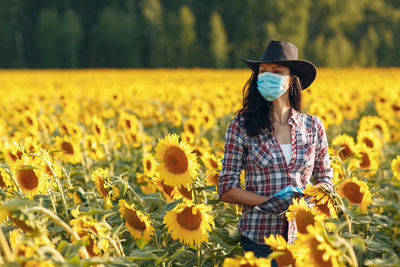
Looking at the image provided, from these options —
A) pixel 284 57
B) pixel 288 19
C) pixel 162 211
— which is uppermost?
pixel 288 19

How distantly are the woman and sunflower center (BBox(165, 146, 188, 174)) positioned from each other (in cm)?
24

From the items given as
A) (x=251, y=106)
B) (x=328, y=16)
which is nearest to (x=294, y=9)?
(x=328, y=16)

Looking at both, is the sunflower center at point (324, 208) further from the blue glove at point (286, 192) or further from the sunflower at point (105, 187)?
the sunflower at point (105, 187)

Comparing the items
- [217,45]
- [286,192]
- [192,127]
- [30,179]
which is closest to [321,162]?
[286,192]

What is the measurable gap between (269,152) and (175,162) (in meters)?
0.52

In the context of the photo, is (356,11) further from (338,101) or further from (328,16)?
(338,101)

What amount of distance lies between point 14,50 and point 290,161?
56.1 meters

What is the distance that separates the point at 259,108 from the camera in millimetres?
2645

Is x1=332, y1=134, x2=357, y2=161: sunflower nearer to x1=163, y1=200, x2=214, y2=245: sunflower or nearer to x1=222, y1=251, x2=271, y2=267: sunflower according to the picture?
x1=163, y1=200, x2=214, y2=245: sunflower

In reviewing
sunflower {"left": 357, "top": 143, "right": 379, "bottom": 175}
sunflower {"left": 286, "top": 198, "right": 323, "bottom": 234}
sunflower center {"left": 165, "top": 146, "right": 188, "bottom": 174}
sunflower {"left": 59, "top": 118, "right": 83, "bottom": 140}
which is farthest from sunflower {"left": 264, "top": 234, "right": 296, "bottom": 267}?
sunflower {"left": 59, "top": 118, "right": 83, "bottom": 140}

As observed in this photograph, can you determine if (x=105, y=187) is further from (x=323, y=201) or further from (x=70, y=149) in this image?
(x=70, y=149)

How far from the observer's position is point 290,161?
8.24 feet

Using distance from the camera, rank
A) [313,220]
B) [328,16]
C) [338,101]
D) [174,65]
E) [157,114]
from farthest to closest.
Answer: [328,16]
[174,65]
[338,101]
[157,114]
[313,220]

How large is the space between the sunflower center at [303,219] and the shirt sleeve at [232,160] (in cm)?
61
